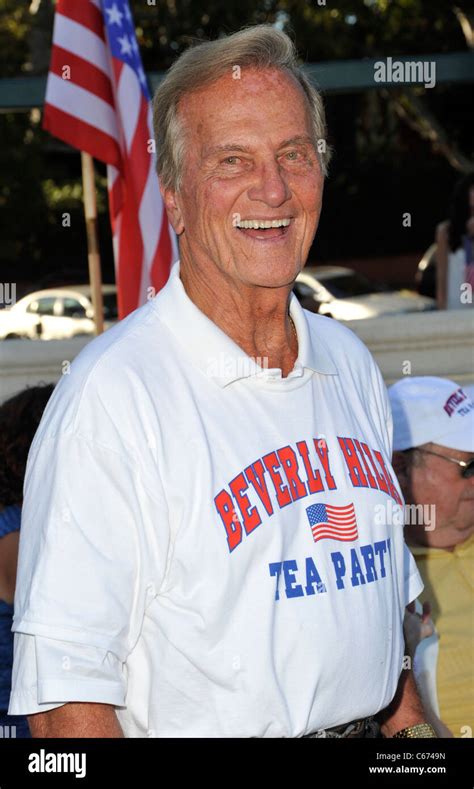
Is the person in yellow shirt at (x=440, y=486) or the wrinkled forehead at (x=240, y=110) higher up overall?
the wrinkled forehead at (x=240, y=110)

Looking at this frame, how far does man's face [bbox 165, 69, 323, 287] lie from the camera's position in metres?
2.17

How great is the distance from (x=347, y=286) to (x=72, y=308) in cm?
412

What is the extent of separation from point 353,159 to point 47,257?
8.26m

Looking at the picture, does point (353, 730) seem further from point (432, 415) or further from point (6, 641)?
point (432, 415)

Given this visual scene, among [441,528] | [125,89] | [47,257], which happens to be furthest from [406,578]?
[47,257]

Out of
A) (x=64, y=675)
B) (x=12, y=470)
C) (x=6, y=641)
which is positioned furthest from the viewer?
(x=12, y=470)

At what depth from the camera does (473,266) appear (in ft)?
21.1

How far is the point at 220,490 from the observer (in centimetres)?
200

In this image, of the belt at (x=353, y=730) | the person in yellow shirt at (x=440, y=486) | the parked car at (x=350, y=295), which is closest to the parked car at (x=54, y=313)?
the parked car at (x=350, y=295)

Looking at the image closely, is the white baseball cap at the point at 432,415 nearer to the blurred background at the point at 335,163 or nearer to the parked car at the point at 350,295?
the blurred background at the point at 335,163

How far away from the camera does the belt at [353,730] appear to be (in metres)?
2.08

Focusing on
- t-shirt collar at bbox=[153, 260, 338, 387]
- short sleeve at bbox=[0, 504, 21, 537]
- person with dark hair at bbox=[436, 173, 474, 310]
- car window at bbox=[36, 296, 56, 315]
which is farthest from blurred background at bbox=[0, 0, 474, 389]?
t-shirt collar at bbox=[153, 260, 338, 387]

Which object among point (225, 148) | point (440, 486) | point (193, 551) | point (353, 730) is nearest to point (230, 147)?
point (225, 148)
